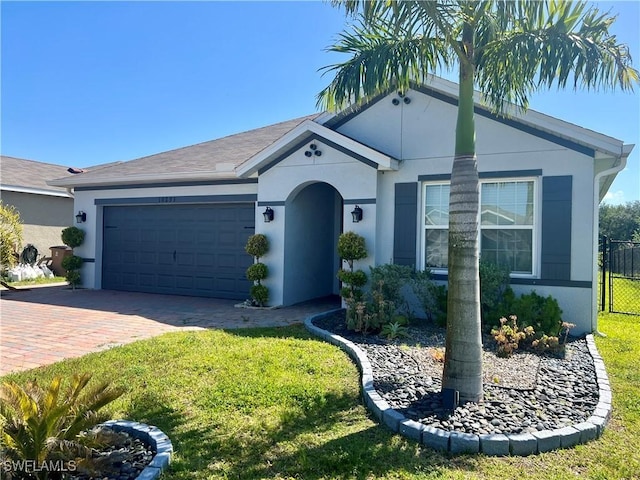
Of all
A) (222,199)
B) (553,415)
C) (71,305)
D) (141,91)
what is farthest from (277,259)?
(141,91)

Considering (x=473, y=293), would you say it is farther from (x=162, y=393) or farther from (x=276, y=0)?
(x=276, y=0)

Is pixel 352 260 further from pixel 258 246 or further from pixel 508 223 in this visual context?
pixel 508 223

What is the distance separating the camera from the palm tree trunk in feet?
14.7

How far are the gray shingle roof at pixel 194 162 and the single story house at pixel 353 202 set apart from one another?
0.24ft

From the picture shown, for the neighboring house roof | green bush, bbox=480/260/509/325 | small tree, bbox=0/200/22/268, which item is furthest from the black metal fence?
the neighboring house roof

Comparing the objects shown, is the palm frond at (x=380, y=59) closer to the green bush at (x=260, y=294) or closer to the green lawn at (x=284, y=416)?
the green lawn at (x=284, y=416)

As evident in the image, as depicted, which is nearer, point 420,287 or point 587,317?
point 587,317

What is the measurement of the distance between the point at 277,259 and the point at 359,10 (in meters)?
6.46

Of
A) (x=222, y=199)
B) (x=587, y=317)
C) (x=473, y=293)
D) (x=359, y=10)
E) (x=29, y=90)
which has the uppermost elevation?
(x=29, y=90)

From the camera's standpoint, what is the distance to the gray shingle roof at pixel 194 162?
38.9 feet

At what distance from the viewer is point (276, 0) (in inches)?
333

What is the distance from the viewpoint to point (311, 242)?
461 inches

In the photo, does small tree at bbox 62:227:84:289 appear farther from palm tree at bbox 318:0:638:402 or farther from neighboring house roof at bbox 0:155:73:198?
palm tree at bbox 318:0:638:402

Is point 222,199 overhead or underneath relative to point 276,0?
underneath
